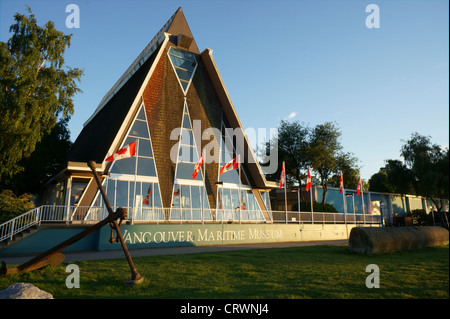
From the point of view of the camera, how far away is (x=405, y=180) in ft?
139

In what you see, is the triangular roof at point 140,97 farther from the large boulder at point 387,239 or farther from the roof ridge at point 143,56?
the large boulder at point 387,239

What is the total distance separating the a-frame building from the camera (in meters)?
19.0

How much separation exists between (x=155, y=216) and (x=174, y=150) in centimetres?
537

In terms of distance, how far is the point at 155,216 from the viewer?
18.5 metres

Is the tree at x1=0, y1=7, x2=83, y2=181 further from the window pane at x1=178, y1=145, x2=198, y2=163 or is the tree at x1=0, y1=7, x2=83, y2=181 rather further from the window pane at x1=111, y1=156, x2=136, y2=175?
the window pane at x1=178, y1=145, x2=198, y2=163

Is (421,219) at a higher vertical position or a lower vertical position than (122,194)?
lower

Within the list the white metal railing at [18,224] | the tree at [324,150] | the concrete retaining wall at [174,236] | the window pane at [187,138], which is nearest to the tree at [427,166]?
the tree at [324,150]

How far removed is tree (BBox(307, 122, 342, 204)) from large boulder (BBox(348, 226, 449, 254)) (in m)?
19.6

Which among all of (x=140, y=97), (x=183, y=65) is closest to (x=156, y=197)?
(x=140, y=97)

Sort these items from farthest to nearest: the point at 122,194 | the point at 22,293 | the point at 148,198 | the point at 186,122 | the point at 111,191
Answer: the point at 186,122, the point at 148,198, the point at 122,194, the point at 111,191, the point at 22,293

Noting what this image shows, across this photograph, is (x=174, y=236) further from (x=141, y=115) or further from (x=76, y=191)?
(x=141, y=115)

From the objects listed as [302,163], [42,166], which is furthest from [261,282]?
[302,163]
